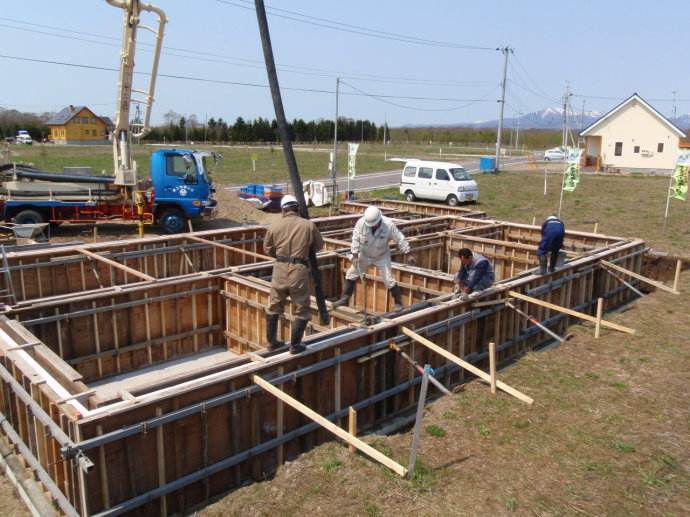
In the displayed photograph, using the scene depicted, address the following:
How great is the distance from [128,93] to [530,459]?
1616cm

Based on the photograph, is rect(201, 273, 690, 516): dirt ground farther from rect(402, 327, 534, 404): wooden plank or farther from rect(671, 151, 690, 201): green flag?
rect(671, 151, 690, 201): green flag

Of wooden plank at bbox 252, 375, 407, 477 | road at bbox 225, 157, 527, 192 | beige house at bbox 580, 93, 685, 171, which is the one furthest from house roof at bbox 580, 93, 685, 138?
wooden plank at bbox 252, 375, 407, 477

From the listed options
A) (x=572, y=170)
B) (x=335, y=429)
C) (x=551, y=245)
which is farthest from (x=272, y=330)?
(x=572, y=170)

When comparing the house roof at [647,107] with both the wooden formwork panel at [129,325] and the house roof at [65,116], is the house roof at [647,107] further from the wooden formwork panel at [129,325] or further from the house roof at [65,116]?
the house roof at [65,116]

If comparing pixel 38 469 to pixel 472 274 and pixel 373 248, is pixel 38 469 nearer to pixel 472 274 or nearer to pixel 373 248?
pixel 373 248

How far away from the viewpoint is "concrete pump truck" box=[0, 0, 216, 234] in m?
16.8

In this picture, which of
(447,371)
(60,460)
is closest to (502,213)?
(447,371)

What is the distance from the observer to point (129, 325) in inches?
349

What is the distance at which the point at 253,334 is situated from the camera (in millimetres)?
9227

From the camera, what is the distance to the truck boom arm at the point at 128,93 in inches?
665

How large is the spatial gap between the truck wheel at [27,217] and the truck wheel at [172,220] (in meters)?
3.42

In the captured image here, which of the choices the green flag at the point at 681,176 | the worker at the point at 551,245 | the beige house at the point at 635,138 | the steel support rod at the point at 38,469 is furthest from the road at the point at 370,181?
the steel support rod at the point at 38,469

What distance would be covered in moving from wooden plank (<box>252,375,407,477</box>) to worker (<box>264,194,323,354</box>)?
0.64m

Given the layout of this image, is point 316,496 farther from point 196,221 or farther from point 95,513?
point 196,221
